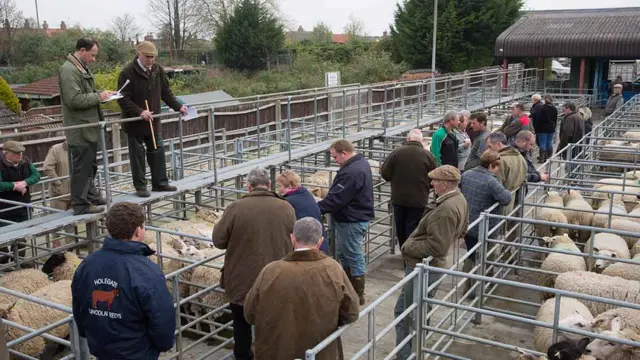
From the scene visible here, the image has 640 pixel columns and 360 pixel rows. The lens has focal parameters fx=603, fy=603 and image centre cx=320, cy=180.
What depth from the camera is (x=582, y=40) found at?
28.5 metres

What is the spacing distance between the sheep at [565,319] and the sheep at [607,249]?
1349mm

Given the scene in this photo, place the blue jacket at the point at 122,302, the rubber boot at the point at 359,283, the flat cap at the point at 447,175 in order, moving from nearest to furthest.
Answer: the blue jacket at the point at 122,302
the flat cap at the point at 447,175
the rubber boot at the point at 359,283

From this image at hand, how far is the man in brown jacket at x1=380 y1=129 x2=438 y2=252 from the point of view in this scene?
25.4 ft

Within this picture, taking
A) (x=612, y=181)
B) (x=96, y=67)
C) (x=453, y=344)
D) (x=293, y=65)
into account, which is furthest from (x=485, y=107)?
(x=96, y=67)

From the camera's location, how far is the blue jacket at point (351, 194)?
7.04 metres

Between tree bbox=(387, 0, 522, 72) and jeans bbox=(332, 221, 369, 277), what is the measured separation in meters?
31.8

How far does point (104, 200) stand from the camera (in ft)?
23.1

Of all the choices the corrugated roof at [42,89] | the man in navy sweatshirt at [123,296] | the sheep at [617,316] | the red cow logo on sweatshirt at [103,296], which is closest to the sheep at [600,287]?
the sheep at [617,316]

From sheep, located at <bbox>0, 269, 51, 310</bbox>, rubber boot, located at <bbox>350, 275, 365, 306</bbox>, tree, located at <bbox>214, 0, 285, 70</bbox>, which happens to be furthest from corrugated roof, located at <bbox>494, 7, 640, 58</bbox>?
sheep, located at <bbox>0, 269, 51, 310</bbox>

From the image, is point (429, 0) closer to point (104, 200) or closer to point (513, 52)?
point (513, 52)

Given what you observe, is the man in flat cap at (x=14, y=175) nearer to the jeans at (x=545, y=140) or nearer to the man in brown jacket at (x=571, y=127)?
the man in brown jacket at (x=571, y=127)

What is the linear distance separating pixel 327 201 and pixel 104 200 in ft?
8.54

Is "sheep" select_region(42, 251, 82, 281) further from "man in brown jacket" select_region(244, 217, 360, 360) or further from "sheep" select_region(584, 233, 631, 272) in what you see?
"sheep" select_region(584, 233, 631, 272)

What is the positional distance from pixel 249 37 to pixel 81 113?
1559 inches
